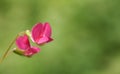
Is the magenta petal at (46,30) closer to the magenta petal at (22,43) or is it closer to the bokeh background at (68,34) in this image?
the magenta petal at (22,43)

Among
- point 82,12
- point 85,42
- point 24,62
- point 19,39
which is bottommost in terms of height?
point 19,39

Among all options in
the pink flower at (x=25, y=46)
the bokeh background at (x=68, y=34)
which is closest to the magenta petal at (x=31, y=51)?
the pink flower at (x=25, y=46)

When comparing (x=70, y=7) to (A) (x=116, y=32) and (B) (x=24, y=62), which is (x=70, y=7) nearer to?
(A) (x=116, y=32)

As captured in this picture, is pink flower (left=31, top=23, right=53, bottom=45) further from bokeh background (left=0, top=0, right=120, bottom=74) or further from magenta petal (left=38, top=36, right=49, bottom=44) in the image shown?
bokeh background (left=0, top=0, right=120, bottom=74)

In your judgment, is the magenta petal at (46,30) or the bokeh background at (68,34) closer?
the magenta petal at (46,30)

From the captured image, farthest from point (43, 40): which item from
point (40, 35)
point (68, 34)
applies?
point (68, 34)

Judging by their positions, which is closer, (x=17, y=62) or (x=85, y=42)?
(x=17, y=62)

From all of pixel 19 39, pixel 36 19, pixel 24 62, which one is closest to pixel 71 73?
pixel 24 62

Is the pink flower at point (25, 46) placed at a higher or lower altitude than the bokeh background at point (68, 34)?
lower
